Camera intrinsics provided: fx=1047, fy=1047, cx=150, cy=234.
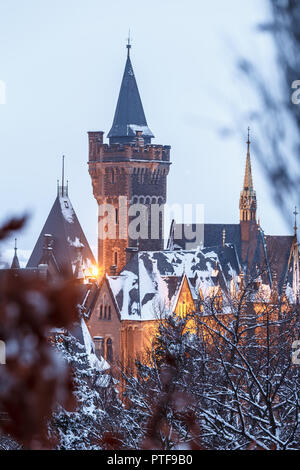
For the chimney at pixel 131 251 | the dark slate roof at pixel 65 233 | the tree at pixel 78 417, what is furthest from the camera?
the dark slate roof at pixel 65 233

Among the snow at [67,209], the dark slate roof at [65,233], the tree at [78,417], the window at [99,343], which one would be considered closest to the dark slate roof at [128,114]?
the snow at [67,209]

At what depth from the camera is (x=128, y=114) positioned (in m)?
95.1

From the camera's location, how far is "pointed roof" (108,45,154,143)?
9481 cm

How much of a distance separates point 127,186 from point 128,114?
22.6ft

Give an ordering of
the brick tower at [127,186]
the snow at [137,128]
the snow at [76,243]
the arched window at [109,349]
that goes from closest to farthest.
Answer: the arched window at [109,349] → the snow at [76,243] → the brick tower at [127,186] → the snow at [137,128]

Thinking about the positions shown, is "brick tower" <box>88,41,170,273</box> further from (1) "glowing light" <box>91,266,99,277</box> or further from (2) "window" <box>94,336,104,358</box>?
(2) "window" <box>94,336,104,358</box>

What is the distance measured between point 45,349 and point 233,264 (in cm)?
7653

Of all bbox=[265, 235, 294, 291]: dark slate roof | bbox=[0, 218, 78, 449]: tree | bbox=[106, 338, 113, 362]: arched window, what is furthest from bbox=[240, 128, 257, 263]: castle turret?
bbox=[0, 218, 78, 449]: tree

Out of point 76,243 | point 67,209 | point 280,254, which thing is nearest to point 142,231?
point 76,243

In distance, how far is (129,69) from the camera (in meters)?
95.9

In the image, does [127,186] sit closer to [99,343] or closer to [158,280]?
[158,280]

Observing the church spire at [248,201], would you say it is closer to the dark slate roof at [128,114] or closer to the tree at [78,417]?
the dark slate roof at [128,114]

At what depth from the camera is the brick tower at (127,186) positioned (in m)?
92.6

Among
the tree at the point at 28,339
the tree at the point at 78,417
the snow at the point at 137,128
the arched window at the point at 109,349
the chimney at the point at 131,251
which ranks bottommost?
the arched window at the point at 109,349
